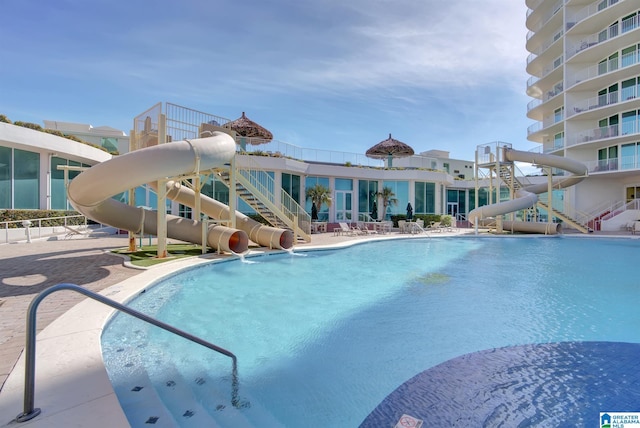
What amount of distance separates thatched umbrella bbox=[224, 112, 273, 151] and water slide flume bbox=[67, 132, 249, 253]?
9780mm

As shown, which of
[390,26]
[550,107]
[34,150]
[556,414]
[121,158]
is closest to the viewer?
[556,414]

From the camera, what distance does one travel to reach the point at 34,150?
17234mm

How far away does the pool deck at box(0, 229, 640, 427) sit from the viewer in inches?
89.3

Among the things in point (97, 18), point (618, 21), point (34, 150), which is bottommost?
point (34, 150)

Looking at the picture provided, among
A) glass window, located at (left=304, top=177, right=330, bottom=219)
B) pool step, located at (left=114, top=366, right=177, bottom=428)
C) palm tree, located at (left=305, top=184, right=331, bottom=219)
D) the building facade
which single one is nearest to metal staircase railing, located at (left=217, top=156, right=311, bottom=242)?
palm tree, located at (left=305, top=184, right=331, bottom=219)

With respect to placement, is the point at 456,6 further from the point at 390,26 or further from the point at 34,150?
the point at 34,150

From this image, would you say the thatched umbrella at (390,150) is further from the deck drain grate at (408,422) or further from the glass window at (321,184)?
the deck drain grate at (408,422)

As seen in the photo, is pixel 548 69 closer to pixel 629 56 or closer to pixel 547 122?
pixel 547 122

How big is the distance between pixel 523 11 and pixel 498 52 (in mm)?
34814

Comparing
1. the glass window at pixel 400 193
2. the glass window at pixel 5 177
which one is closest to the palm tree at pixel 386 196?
the glass window at pixel 400 193

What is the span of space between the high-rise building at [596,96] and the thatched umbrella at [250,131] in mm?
25998

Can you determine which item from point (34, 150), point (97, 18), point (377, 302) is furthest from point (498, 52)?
point (34, 150)

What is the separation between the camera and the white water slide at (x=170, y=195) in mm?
7711

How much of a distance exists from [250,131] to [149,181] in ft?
44.6
